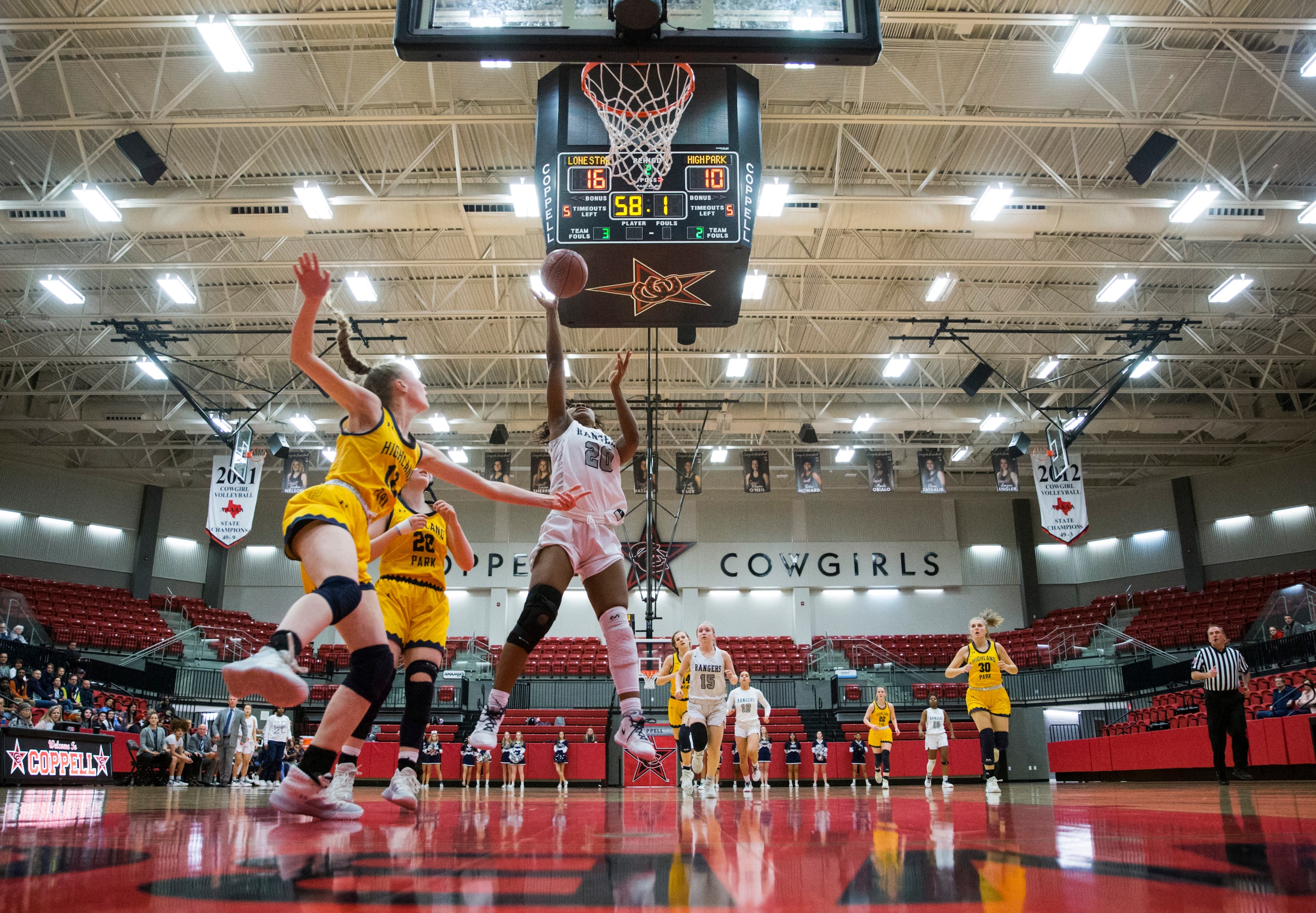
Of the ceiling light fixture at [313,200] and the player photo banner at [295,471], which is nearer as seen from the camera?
the ceiling light fixture at [313,200]

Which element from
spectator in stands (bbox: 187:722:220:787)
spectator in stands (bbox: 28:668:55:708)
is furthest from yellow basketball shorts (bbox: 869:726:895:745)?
spectator in stands (bbox: 28:668:55:708)

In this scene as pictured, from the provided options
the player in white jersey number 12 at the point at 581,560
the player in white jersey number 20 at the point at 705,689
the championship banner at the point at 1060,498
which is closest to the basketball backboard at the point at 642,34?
the player in white jersey number 12 at the point at 581,560

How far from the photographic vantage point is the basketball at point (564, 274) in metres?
4.80

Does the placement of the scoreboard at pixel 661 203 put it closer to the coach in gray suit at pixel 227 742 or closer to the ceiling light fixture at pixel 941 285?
the ceiling light fixture at pixel 941 285

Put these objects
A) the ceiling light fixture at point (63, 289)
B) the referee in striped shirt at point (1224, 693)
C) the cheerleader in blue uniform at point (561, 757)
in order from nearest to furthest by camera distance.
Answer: the referee in striped shirt at point (1224, 693) < the ceiling light fixture at point (63, 289) < the cheerleader in blue uniform at point (561, 757)

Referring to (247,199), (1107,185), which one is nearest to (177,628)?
(247,199)

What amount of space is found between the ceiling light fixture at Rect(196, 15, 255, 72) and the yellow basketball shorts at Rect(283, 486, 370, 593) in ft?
30.4

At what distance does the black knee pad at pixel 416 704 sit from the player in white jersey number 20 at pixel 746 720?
25.2ft

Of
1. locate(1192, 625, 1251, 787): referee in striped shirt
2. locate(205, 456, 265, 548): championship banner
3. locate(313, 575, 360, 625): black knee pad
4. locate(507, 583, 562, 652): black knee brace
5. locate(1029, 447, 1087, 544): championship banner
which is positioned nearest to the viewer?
locate(313, 575, 360, 625): black knee pad

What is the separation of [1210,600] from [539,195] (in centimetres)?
2508

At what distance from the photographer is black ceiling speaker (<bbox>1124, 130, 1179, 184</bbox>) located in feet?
42.2

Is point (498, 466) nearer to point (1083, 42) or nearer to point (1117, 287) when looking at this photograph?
point (1117, 287)

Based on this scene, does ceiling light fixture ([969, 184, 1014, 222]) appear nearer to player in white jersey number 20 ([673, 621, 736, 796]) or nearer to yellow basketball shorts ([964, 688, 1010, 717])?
yellow basketball shorts ([964, 688, 1010, 717])

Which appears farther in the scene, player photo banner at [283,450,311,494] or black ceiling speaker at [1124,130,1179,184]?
player photo banner at [283,450,311,494]
